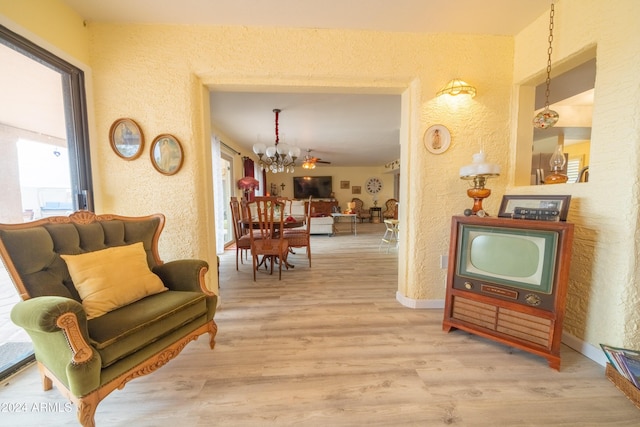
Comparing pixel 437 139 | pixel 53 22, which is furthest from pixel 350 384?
pixel 53 22

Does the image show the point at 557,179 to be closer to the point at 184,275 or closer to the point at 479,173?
the point at 479,173

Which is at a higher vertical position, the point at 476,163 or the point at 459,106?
the point at 459,106

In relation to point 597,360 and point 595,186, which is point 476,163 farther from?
point 597,360

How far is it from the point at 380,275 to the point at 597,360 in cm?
187

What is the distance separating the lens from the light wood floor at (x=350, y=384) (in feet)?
3.65

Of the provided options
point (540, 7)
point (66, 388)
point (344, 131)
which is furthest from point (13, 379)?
point (344, 131)

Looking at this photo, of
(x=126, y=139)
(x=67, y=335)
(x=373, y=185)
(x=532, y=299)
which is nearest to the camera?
(x=67, y=335)

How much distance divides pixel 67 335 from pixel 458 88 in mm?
2876

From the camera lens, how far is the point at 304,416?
3.65 ft

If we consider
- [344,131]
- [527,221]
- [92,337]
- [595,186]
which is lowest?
[92,337]

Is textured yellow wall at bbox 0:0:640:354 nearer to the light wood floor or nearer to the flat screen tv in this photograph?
the light wood floor

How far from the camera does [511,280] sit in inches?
60.9

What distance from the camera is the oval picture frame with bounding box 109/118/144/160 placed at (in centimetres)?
194

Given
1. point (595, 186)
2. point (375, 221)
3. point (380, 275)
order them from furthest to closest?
point (375, 221) < point (380, 275) < point (595, 186)
